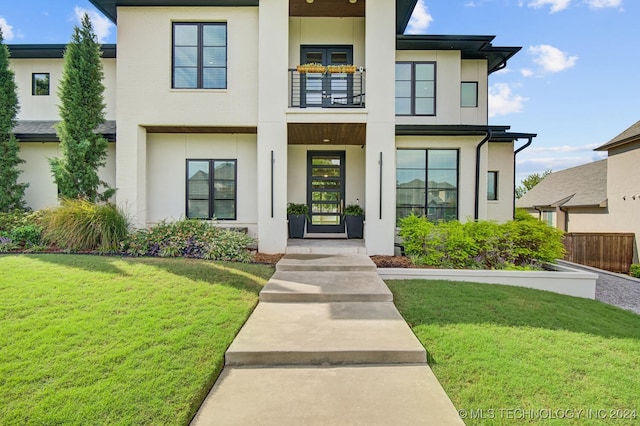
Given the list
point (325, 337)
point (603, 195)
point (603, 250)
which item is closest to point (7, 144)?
point (325, 337)

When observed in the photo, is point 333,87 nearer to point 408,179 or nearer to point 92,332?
point 408,179

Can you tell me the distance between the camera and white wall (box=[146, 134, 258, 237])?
9391mm

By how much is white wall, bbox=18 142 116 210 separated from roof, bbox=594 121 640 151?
66.7ft

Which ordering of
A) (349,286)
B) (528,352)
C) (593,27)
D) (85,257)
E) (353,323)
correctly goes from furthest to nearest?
(593,27), (85,257), (349,286), (353,323), (528,352)

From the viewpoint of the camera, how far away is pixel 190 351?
3.39 metres

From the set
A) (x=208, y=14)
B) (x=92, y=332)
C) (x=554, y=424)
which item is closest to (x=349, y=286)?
(x=554, y=424)

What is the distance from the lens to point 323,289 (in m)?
5.35

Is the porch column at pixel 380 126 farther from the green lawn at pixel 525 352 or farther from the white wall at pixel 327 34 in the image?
the green lawn at pixel 525 352

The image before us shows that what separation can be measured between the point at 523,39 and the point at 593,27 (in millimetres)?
6924

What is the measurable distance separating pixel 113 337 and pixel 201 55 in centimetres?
779

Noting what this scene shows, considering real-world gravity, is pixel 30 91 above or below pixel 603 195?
above

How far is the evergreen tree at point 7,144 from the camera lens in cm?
883

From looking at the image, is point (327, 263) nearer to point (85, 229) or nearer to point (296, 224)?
point (296, 224)

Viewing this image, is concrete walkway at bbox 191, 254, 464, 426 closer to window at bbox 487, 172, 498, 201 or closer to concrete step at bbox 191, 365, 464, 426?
concrete step at bbox 191, 365, 464, 426
